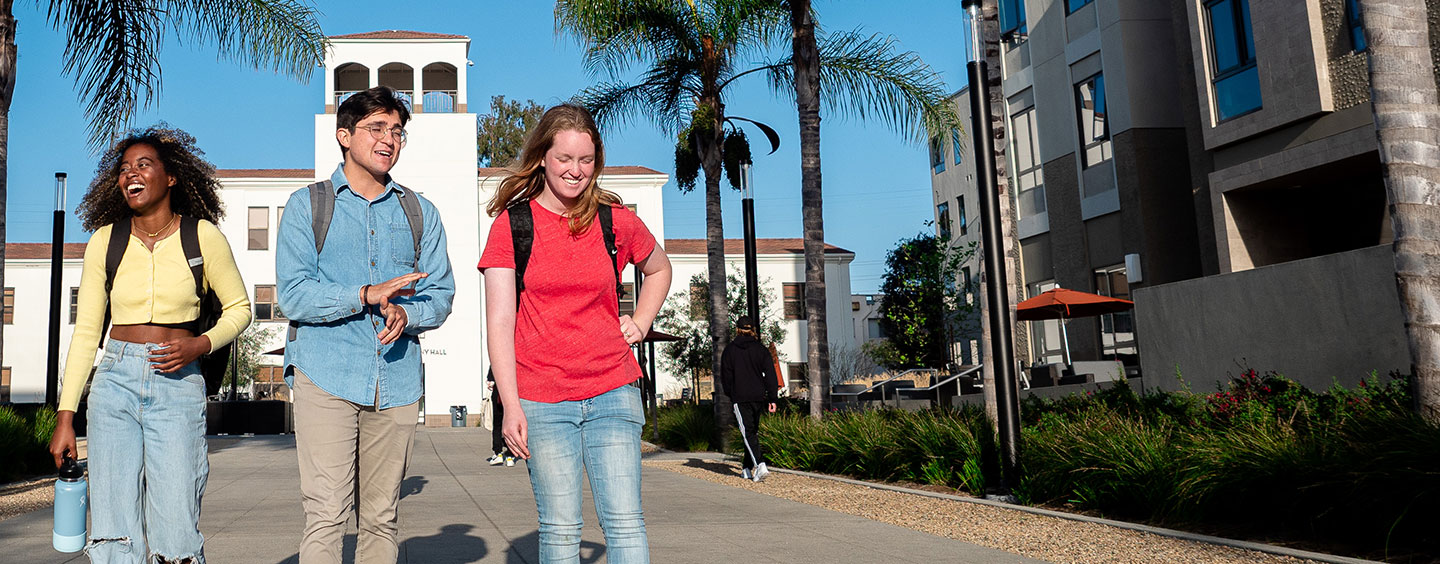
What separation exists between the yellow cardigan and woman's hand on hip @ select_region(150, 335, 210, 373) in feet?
0.31

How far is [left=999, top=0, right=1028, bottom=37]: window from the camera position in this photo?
25172 millimetres

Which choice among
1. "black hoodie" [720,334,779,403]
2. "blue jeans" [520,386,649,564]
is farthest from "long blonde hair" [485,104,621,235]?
"black hoodie" [720,334,779,403]

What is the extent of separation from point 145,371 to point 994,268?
7.39 metres

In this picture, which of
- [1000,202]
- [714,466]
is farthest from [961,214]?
[1000,202]

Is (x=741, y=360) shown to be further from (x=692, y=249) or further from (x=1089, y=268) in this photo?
(x=692, y=249)

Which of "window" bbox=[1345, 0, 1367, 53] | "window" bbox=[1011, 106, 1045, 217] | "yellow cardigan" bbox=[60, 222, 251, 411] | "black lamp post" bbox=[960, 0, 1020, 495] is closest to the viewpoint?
"yellow cardigan" bbox=[60, 222, 251, 411]

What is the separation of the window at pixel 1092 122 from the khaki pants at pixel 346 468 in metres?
20.1

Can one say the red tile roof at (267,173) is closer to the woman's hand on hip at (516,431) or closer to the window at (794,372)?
the window at (794,372)

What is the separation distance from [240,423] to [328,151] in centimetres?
1217

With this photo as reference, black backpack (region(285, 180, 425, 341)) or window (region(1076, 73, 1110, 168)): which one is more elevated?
window (region(1076, 73, 1110, 168))

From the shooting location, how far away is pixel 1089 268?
73.0 feet

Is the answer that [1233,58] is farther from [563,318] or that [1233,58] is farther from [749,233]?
[563,318]

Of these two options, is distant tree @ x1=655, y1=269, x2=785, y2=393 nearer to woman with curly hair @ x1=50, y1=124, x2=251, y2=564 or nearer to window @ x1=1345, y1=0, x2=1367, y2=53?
window @ x1=1345, y1=0, x2=1367, y2=53

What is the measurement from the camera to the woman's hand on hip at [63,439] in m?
3.76
